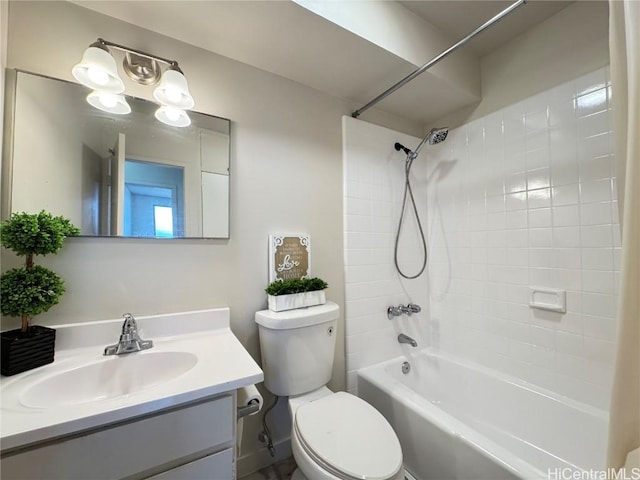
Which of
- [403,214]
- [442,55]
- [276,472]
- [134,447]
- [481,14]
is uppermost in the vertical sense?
[481,14]

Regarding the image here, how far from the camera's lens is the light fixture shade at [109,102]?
1.07m

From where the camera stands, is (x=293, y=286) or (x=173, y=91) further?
(x=293, y=286)

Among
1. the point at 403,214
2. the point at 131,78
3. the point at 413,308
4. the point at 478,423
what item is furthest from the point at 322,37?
the point at 478,423

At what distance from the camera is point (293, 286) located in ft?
4.51

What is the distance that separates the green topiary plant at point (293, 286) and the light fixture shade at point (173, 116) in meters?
0.89

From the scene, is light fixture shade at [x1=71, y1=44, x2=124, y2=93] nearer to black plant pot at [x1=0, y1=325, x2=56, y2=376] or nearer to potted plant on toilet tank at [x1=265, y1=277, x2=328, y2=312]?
black plant pot at [x1=0, y1=325, x2=56, y2=376]

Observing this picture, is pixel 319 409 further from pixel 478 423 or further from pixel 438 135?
pixel 438 135

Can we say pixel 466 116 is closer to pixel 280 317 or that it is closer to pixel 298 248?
pixel 298 248

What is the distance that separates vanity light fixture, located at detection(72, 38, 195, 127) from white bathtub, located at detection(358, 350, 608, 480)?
69.5 inches

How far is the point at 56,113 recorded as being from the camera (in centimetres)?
102

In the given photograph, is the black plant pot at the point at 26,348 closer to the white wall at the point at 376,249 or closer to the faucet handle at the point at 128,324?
the faucet handle at the point at 128,324

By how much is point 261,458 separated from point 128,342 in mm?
958

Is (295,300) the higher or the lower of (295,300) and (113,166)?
the lower

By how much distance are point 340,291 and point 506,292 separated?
103cm
